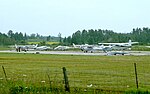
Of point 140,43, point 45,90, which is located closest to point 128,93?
point 45,90

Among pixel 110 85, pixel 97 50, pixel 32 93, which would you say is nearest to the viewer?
pixel 32 93

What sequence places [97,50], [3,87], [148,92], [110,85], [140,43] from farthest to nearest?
1. [140,43]
2. [97,50]
3. [110,85]
4. [3,87]
5. [148,92]

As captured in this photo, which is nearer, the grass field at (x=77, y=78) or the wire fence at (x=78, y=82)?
the wire fence at (x=78, y=82)

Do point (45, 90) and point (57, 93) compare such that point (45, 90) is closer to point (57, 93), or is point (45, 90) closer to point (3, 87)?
point (57, 93)

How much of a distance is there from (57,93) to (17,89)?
1797mm

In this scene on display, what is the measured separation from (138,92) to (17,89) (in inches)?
212

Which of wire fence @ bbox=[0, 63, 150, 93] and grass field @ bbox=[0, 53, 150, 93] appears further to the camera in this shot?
grass field @ bbox=[0, 53, 150, 93]

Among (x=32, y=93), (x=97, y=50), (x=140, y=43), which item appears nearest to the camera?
(x=32, y=93)

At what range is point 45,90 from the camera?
1803 cm

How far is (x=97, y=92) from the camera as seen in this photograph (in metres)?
17.9

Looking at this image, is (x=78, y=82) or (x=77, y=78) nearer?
(x=78, y=82)

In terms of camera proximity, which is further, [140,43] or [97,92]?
[140,43]

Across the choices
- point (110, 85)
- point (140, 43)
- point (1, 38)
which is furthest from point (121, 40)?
point (110, 85)

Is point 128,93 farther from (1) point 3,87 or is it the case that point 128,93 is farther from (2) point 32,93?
(1) point 3,87
